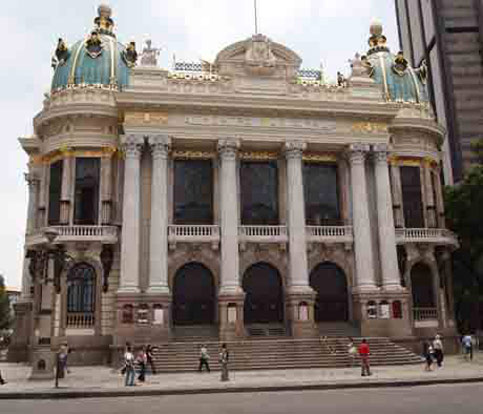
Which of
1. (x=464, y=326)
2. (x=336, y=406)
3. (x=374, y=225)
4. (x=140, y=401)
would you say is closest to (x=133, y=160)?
(x=374, y=225)

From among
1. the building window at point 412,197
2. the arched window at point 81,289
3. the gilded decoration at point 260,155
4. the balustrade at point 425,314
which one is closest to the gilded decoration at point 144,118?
the gilded decoration at point 260,155

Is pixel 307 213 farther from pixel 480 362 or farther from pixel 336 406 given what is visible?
pixel 336 406

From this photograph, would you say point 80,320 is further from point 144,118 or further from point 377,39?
point 377,39

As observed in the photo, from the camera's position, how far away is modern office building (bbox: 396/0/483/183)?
78.3 m

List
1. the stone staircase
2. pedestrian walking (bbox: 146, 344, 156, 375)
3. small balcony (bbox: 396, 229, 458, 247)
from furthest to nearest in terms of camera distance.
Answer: small balcony (bbox: 396, 229, 458, 247)
the stone staircase
pedestrian walking (bbox: 146, 344, 156, 375)

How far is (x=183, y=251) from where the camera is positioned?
33094 mm

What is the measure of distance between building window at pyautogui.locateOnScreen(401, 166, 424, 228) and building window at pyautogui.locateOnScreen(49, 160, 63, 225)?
2311 cm

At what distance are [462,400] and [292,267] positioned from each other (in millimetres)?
17507

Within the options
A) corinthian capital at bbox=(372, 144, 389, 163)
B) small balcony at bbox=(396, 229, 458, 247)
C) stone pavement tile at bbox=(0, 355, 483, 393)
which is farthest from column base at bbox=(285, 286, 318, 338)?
corinthian capital at bbox=(372, 144, 389, 163)

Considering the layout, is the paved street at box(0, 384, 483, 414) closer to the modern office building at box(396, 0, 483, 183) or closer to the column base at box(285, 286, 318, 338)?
the column base at box(285, 286, 318, 338)

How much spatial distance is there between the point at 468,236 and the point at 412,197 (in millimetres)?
5929

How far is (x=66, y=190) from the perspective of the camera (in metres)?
33.5

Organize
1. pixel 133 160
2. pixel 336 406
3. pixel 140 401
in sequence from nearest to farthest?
1. pixel 336 406
2. pixel 140 401
3. pixel 133 160

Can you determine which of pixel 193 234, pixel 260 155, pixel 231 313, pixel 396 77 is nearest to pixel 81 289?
pixel 193 234
